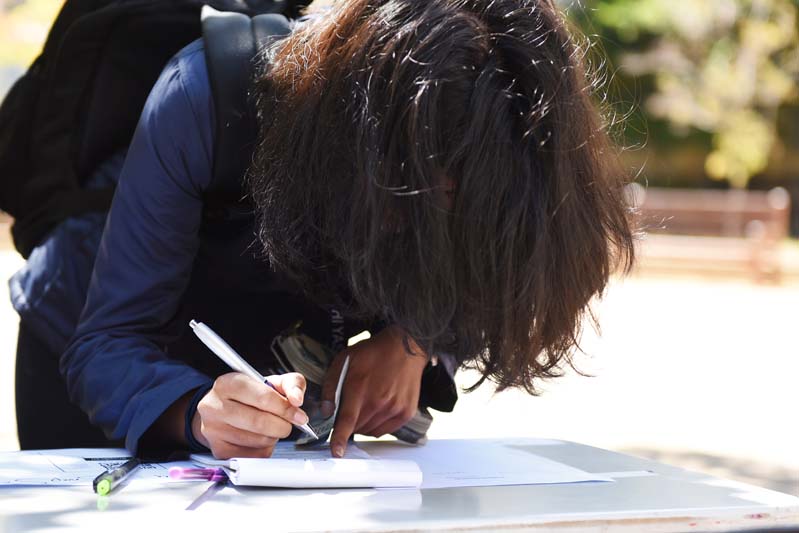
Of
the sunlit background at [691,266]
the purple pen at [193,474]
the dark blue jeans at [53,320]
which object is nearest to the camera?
the purple pen at [193,474]

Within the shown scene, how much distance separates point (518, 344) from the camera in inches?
60.4

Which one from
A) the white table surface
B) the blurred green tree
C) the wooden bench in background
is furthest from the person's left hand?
the blurred green tree

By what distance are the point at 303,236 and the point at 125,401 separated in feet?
1.24

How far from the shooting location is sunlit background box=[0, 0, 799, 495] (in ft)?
16.9

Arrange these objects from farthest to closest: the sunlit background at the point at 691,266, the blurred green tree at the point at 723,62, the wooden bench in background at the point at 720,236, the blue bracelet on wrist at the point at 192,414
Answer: the blurred green tree at the point at 723,62
the wooden bench in background at the point at 720,236
the sunlit background at the point at 691,266
the blue bracelet on wrist at the point at 192,414

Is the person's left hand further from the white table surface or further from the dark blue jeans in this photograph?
the dark blue jeans

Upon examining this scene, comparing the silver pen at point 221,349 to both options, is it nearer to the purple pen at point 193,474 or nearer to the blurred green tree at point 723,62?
the purple pen at point 193,474

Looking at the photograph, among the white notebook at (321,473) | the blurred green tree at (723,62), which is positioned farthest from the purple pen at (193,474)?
the blurred green tree at (723,62)

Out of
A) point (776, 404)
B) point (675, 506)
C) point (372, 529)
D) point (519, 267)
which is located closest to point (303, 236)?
point (519, 267)

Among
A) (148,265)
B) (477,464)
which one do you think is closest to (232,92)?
(148,265)

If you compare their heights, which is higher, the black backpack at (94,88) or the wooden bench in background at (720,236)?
the black backpack at (94,88)

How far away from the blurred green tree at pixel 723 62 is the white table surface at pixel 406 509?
51.1 ft

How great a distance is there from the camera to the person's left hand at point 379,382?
1.85 m

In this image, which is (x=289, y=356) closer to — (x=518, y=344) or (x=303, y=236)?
(x=303, y=236)
